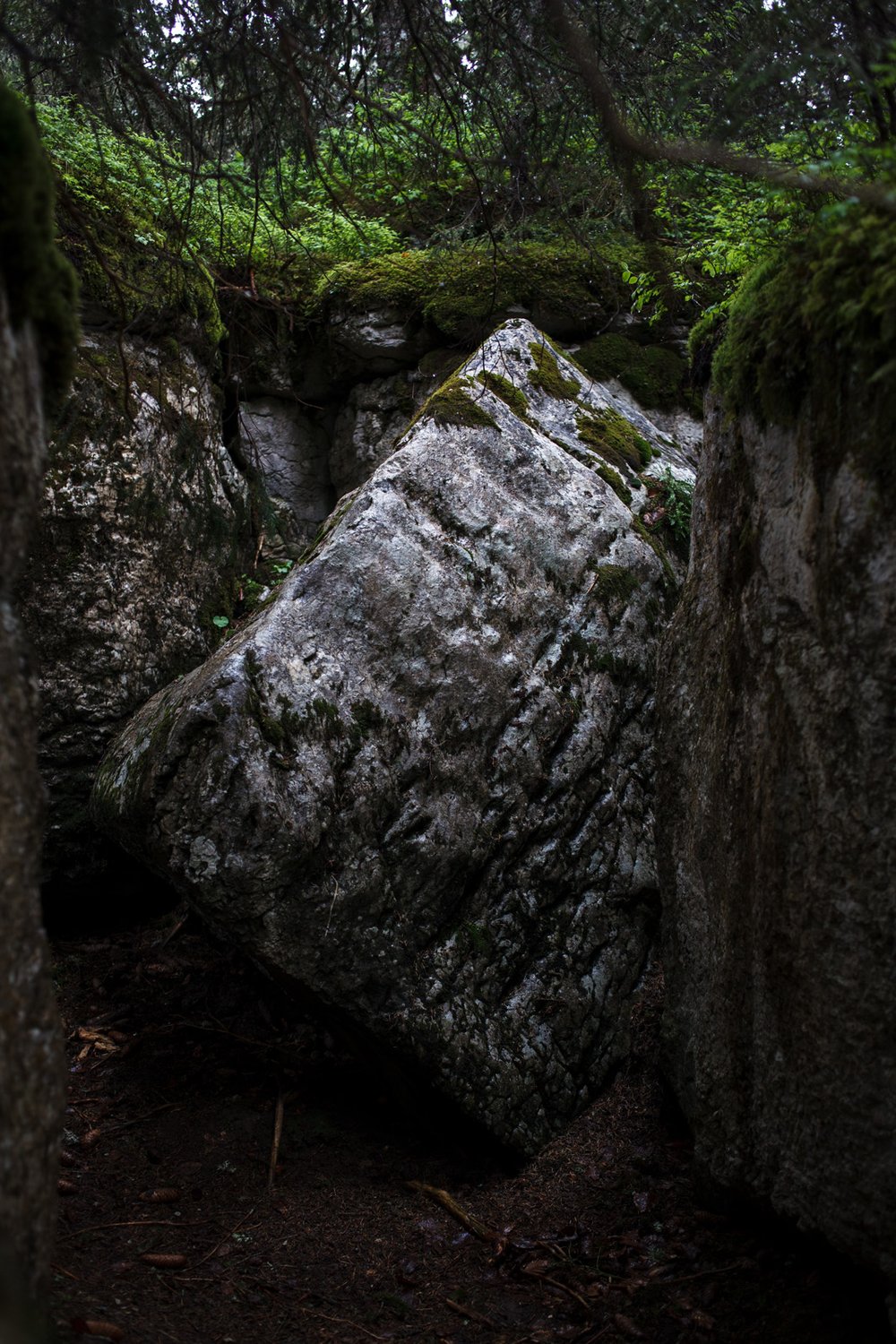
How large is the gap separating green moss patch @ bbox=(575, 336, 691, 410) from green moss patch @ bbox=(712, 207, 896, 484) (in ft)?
14.0

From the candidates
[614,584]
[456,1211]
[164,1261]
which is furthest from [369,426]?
[164,1261]

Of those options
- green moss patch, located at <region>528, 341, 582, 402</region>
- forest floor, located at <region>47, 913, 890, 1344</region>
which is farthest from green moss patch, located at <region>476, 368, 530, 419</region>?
forest floor, located at <region>47, 913, 890, 1344</region>

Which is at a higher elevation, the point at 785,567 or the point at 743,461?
the point at 743,461

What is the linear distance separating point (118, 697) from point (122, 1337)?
11.8 feet

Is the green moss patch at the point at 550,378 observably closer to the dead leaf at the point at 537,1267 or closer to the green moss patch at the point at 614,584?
the green moss patch at the point at 614,584

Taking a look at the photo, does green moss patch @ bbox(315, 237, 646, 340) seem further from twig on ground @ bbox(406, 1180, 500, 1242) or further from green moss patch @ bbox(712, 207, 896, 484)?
twig on ground @ bbox(406, 1180, 500, 1242)

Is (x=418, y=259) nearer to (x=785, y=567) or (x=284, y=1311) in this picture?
(x=785, y=567)

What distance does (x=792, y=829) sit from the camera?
9.04 ft

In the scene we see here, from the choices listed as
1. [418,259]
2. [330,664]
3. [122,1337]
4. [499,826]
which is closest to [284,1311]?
[122,1337]

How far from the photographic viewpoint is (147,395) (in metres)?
6.08

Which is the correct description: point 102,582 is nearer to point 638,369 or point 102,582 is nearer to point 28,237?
point 28,237

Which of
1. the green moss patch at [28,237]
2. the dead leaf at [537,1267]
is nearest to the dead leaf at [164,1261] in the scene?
the dead leaf at [537,1267]

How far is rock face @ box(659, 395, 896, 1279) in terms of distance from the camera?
2449 mm

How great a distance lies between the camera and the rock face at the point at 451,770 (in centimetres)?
377
